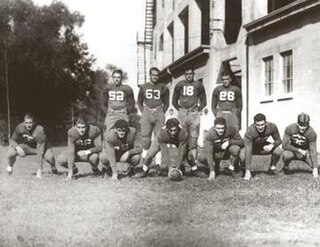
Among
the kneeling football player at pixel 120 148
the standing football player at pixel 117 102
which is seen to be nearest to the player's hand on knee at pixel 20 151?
the kneeling football player at pixel 120 148

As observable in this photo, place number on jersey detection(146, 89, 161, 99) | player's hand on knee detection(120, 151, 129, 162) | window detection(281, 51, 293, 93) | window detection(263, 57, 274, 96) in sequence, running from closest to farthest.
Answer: player's hand on knee detection(120, 151, 129, 162) → number on jersey detection(146, 89, 161, 99) → window detection(281, 51, 293, 93) → window detection(263, 57, 274, 96)

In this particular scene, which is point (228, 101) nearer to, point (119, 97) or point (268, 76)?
point (119, 97)

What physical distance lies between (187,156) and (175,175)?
88 centimetres

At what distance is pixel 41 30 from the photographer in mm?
20953

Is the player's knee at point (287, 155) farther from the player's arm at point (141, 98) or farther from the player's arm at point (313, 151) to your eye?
the player's arm at point (141, 98)

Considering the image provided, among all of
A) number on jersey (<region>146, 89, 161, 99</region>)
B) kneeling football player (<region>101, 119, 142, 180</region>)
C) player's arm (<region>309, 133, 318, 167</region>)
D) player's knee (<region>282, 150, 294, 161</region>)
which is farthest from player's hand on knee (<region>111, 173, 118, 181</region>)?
player's arm (<region>309, 133, 318, 167</region>)

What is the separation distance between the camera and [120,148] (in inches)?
384

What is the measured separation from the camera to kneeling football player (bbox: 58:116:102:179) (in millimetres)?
9633

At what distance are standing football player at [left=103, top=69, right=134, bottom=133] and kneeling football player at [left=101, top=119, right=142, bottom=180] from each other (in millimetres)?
829

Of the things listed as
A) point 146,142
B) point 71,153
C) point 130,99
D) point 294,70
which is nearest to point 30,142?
point 71,153

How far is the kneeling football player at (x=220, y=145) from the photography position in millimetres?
9289

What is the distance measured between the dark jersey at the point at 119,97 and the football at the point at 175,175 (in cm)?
203

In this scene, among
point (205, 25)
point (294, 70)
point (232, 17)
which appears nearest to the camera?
point (294, 70)

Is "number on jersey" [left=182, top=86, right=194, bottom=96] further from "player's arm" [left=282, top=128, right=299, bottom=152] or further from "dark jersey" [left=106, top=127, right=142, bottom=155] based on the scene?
"player's arm" [left=282, top=128, right=299, bottom=152]
